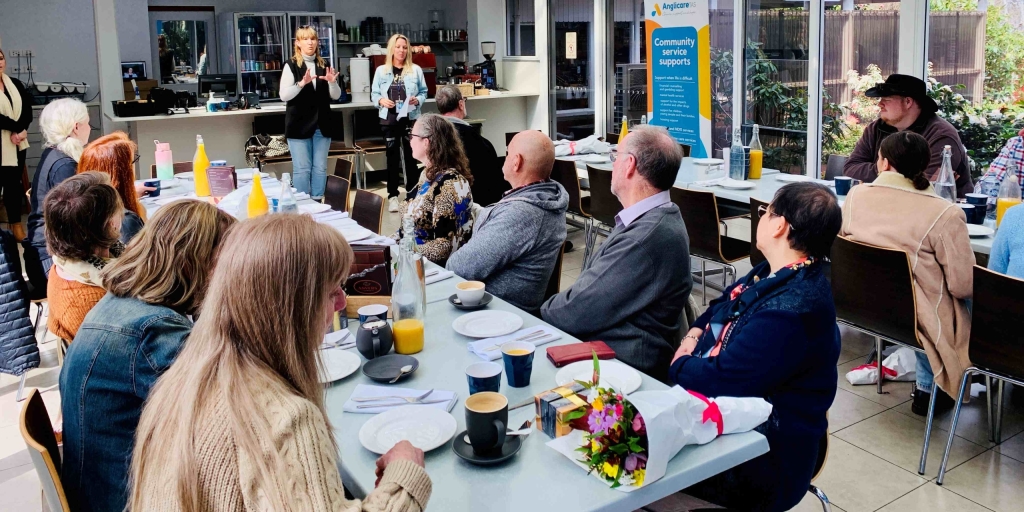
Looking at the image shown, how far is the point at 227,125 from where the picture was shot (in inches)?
312

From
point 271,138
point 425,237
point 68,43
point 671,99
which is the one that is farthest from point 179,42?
point 425,237

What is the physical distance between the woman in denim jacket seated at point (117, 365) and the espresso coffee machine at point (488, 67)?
749 cm

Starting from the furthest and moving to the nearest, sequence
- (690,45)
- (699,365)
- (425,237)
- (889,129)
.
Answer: (690,45) → (889,129) → (425,237) → (699,365)

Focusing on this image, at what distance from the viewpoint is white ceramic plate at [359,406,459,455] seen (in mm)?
1529

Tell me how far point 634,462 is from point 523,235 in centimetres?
141

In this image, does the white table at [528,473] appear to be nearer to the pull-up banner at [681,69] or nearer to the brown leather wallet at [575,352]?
the brown leather wallet at [575,352]

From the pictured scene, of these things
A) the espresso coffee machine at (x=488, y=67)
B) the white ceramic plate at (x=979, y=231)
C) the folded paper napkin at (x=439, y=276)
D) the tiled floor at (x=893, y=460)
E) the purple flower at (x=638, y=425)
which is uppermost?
the espresso coffee machine at (x=488, y=67)

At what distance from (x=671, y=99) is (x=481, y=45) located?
3270mm

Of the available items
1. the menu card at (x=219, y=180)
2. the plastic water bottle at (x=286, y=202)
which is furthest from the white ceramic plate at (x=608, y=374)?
the menu card at (x=219, y=180)

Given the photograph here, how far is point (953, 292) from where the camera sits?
9.19ft

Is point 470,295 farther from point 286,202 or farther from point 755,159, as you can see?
point 755,159

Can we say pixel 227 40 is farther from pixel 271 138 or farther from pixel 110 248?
pixel 110 248

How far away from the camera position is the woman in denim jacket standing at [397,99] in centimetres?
727

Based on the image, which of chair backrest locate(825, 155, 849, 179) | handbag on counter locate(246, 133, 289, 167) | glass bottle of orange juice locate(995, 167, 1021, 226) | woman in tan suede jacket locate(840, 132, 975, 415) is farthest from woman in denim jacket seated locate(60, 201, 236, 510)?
handbag on counter locate(246, 133, 289, 167)
